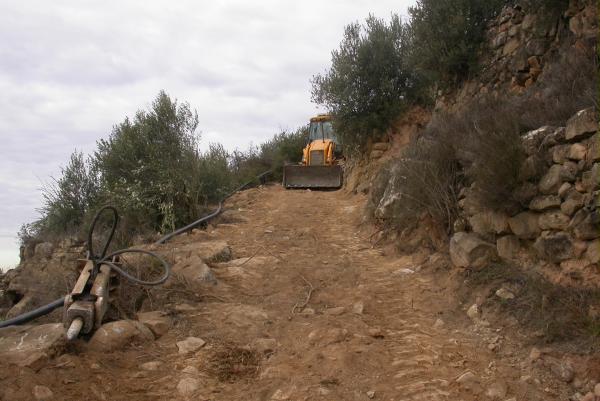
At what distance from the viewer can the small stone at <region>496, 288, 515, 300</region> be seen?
419cm

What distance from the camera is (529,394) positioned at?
3.13 m

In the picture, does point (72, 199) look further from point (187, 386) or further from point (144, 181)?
point (187, 386)

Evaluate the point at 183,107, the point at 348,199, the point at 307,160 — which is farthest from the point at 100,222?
the point at 307,160

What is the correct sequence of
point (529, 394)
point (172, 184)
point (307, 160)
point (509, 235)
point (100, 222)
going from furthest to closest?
point (307, 160) < point (100, 222) < point (172, 184) < point (509, 235) < point (529, 394)

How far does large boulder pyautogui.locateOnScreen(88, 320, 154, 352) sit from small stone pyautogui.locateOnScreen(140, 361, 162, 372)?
12.0 inches

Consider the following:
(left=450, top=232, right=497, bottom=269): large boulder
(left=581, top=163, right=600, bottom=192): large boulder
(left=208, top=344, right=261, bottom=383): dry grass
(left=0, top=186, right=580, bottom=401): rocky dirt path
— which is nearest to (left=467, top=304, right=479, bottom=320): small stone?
(left=0, top=186, right=580, bottom=401): rocky dirt path

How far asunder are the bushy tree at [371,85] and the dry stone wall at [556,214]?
788 centimetres

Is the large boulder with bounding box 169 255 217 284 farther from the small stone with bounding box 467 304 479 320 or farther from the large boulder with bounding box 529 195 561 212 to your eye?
the large boulder with bounding box 529 195 561 212

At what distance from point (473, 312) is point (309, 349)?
1.58 meters

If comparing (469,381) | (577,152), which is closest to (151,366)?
(469,381)

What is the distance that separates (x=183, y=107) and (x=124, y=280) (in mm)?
7711

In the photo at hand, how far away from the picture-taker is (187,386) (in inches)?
140

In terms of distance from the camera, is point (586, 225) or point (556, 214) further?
point (556, 214)

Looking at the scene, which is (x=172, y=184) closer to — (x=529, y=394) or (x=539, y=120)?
(x=539, y=120)
